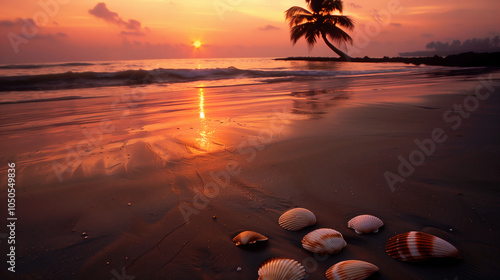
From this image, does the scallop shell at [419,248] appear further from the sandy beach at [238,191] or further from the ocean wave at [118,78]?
the ocean wave at [118,78]

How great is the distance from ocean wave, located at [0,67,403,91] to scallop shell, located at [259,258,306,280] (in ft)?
35.6

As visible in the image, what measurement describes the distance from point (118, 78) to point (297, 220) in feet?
39.6

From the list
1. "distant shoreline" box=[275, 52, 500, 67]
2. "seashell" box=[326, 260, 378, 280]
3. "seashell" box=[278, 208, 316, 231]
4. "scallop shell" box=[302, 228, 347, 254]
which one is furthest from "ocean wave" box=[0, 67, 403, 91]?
"seashell" box=[326, 260, 378, 280]

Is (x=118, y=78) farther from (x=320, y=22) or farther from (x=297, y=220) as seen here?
(x=320, y=22)

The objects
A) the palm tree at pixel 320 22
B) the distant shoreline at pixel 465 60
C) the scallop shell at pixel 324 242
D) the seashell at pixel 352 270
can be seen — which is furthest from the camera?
the palm tree at pixel 320 22

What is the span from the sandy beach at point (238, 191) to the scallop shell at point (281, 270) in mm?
69

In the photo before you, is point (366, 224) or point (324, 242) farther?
point (366, 224)

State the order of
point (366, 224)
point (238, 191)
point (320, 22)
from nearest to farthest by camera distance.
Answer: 1. point (366, 224)
2. point (238, 191)
3. point (320, 22)

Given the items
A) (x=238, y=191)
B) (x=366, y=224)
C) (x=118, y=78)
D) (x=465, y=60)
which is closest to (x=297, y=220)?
(x=366, y=224)

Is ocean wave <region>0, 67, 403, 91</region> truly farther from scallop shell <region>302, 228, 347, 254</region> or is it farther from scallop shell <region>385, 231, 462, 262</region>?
scallop shell <region>385, 231, 462, 262</region>

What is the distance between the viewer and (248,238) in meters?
1.37

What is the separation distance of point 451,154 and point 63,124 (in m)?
4.93

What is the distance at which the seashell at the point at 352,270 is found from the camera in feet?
3.64

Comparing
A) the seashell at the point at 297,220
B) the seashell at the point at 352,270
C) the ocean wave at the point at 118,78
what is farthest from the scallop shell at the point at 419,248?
the ocean wave at the point at 118,78
